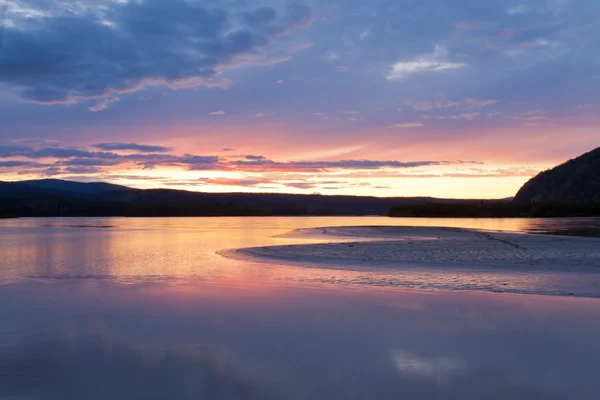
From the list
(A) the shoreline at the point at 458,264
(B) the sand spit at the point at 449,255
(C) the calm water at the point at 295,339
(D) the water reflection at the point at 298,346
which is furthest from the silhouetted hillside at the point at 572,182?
(D) the water reflection at the point at 298,346

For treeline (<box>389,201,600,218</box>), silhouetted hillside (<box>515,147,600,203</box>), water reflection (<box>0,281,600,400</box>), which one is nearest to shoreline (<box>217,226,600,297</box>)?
water reflection (<box>0,281,600,400</box>)

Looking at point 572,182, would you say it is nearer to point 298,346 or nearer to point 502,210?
point 502,210

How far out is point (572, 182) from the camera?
111562 millimetres

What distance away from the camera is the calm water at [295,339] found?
568 centimetres

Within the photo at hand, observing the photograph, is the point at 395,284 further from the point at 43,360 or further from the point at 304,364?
the point at 43,360

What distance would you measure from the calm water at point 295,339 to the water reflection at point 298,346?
23 mm

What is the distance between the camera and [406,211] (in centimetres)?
8844

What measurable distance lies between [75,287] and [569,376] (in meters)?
10.4

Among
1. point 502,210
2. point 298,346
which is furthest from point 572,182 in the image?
point 298,346

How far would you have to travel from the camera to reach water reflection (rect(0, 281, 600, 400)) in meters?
5.64

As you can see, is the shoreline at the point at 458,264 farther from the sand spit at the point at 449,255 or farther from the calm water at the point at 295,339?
the calm water at the point at 295,339

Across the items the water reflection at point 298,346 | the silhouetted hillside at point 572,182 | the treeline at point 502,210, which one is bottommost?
the water reflection at point 298,346

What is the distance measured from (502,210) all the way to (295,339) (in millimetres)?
83060

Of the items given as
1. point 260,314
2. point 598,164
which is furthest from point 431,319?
point 598,164
